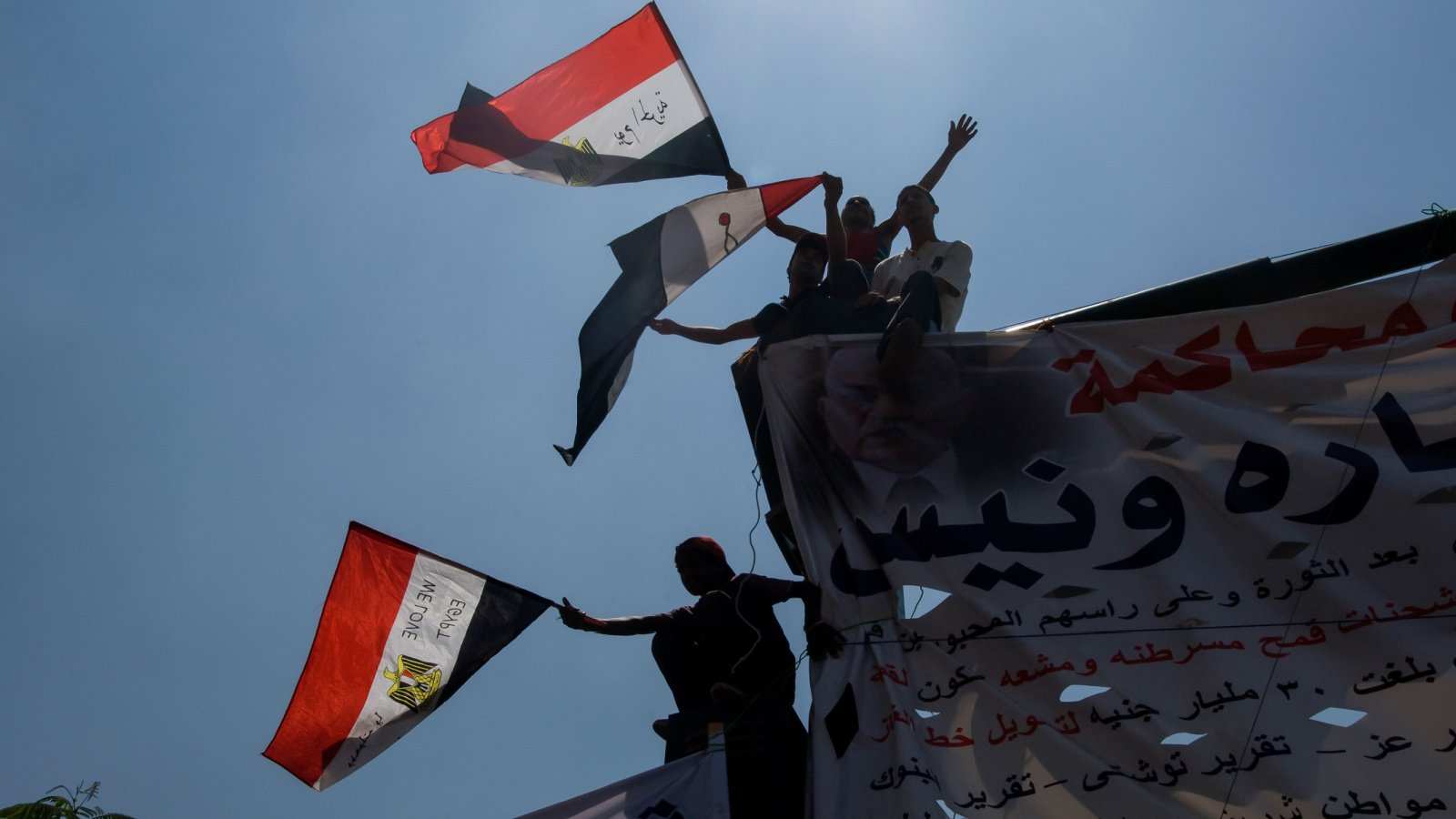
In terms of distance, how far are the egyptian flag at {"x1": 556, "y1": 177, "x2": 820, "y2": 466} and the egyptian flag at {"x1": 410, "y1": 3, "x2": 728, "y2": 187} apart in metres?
0.63

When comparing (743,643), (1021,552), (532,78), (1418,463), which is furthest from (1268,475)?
(532,78)

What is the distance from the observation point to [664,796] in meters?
6.71

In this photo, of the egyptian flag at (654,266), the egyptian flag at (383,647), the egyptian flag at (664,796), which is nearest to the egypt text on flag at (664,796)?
the egyptian flag at (664,796)

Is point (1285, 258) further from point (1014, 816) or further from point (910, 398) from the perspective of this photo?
point (1014, 816)

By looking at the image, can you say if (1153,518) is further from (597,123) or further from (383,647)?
(597,123)

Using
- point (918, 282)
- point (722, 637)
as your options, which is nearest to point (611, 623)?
point (722, 637)

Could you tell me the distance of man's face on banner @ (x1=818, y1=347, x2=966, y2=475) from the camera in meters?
7.28

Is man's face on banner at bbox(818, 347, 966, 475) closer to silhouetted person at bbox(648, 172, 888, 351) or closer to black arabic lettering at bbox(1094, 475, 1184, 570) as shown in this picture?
silhouetted person at bbox(648, 172, 888, 351)

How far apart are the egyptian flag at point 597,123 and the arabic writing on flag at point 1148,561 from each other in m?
2.75

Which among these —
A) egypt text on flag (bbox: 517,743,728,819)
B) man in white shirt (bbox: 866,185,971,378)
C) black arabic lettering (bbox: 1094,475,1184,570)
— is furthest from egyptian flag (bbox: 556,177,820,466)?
black arabic lettering (bbox: 1094,475,1184,570)

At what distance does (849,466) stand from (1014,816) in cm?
228

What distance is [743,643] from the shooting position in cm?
737

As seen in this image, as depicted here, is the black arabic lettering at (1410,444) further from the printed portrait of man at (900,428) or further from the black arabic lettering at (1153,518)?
the printed portrait of man at (900,428)

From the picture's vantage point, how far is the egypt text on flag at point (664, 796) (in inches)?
262
